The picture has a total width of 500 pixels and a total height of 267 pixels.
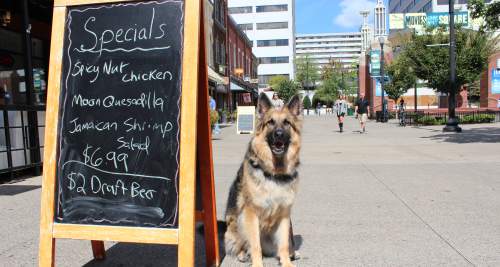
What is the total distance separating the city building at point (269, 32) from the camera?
97.9 meters

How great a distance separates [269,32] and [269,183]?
9709 cm

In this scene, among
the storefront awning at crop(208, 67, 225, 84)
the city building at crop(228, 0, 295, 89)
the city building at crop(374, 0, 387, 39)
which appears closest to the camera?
the storefront awning at crop(208, 67, 225, 84)

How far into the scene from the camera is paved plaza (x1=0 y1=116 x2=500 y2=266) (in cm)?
436

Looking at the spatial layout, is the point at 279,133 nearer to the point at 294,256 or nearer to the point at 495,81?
the point at 294,256

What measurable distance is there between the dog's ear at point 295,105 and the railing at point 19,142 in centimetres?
645

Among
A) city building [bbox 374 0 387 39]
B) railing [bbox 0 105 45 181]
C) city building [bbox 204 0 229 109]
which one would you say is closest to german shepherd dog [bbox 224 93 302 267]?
railing [bbox 0 105 45 181]

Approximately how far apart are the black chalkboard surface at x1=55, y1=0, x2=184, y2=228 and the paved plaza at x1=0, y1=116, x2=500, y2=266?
3.76 feet

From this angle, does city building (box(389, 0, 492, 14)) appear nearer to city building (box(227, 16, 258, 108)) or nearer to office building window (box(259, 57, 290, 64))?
office building window (box(259, 57, 290, 64))

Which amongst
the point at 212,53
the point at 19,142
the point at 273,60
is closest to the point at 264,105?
the point at 19,142

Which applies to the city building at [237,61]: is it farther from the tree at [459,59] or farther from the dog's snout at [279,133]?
the dog's snout at [279,133]

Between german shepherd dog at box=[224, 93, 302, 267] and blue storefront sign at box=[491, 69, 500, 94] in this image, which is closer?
german shepherd dog at box=[224, 93, 302, 267]

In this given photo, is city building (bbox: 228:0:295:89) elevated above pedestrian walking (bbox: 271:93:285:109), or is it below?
above

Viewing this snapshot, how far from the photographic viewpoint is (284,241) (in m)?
4.07

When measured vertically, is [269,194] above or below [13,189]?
above
